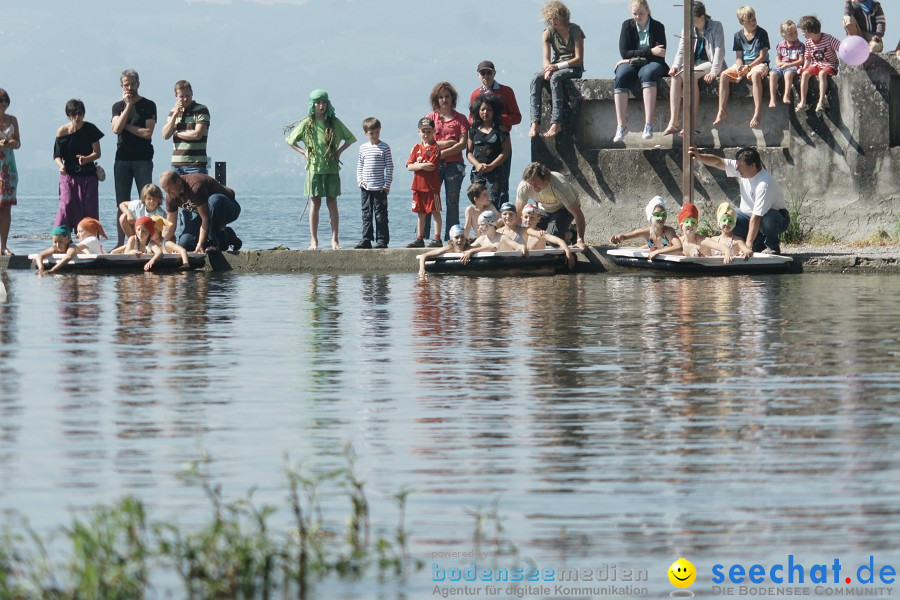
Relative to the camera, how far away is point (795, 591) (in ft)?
18.6

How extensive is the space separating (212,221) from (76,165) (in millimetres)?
1868

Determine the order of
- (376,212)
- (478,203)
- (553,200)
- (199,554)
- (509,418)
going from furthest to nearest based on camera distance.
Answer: (376,212), (478,203), (553,200), (509,418), (199,554)

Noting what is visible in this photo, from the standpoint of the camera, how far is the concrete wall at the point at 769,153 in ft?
68.0

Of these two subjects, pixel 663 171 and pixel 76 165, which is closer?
pixel 76 165

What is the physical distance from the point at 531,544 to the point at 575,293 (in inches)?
430

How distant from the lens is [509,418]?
343 inches

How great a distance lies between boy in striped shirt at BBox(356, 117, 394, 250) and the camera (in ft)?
66.9

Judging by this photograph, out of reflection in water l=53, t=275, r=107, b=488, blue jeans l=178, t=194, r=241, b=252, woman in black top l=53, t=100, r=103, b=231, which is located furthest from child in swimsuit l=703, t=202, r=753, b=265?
woman in black top l=53, t=100, r=103, b=231

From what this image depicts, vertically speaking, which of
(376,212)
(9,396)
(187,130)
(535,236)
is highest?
(187,130)

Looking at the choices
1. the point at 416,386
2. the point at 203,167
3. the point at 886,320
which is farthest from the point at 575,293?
the point at 416,386

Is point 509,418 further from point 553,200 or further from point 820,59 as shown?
point 820,59

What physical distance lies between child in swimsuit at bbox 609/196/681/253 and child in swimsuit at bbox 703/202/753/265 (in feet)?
1.32

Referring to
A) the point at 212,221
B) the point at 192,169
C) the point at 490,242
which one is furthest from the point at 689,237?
the point at 192,169

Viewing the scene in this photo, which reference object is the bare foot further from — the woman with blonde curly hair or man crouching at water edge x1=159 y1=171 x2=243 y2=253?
man crouching at water edge x1=159 y1=171 x2=243 y2=253
